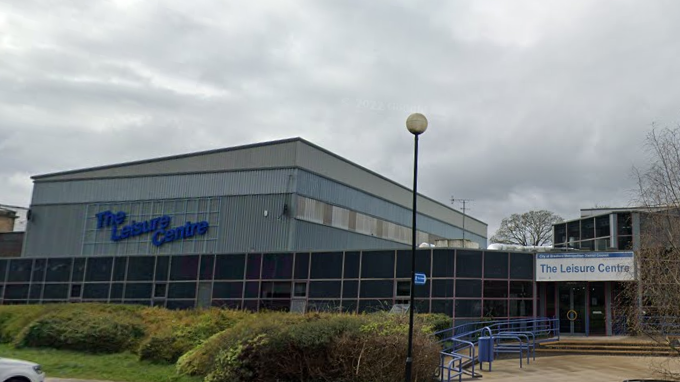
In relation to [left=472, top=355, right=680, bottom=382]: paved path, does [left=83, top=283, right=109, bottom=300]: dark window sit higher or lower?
higher

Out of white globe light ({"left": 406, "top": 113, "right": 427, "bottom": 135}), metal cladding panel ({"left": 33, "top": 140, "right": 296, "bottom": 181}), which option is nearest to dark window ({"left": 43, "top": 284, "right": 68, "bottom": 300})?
metal cladding panel ({"left": 33, "top": 140, "right": 296, "bottom": 181})

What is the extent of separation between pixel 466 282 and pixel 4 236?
38357mm

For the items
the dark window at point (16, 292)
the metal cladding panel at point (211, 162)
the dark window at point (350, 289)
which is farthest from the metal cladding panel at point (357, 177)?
the dark window at point (16, 292)

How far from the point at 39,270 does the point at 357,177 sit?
20720 mm

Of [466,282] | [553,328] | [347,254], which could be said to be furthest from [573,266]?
[347,254]

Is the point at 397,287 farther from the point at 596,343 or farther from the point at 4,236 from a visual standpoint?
the point at 4,236

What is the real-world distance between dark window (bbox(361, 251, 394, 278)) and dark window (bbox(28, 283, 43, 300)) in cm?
2129

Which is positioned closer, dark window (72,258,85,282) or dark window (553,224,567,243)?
dark window (72,258,85,282)

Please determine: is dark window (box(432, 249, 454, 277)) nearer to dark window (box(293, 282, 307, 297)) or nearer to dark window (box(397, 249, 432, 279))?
dark window (box(397, 249, 432, 279))

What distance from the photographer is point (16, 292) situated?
38500 mm

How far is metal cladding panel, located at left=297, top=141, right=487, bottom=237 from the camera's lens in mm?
37375

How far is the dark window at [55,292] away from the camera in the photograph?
36.5m

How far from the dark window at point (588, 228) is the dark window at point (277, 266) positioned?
18.6m

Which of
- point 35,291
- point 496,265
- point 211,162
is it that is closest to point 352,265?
point 496,265
